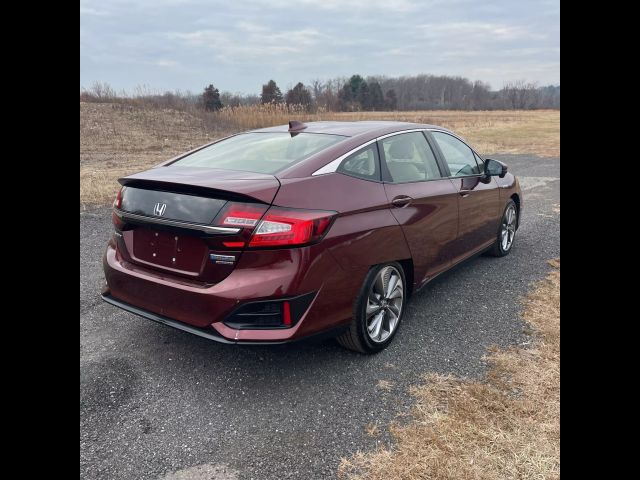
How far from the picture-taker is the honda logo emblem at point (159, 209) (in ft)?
9.27

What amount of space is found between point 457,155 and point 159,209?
9.62ft

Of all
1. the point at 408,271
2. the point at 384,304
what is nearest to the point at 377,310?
the point at 384,304

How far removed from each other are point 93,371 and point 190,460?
3.79ft

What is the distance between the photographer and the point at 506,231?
18.4 feet

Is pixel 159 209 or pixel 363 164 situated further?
pixel 363 164

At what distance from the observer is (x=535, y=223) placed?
286 inches

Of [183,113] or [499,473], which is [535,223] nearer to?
[499,473]

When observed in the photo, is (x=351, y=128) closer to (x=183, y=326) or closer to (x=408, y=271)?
(x=408, y=271)

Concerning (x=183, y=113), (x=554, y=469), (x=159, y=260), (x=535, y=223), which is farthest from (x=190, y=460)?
(x=183, y=113)

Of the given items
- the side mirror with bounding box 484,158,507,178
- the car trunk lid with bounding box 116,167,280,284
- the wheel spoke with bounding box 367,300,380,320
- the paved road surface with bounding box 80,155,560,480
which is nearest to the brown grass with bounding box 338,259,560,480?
the paved road surface with bounding box 80,155,560,480

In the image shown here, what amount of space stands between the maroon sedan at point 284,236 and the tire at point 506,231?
1683mm

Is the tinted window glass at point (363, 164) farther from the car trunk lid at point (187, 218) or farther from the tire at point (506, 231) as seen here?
the tire at point (506, 231)

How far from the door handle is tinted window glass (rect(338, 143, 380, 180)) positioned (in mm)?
202

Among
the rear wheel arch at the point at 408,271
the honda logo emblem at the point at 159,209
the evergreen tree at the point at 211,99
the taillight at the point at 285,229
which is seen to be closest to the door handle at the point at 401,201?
the rear wheel arch at the point at 408,271
